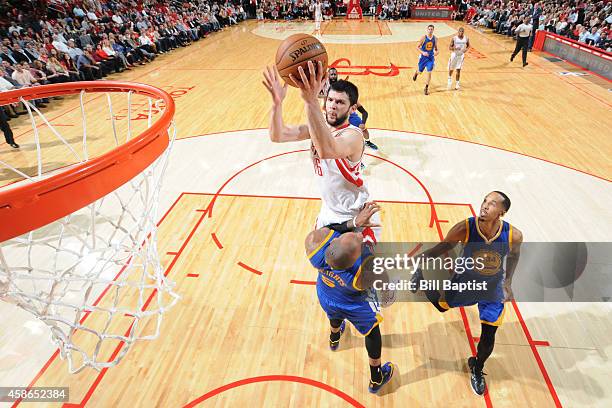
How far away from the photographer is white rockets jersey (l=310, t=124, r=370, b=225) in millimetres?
2567

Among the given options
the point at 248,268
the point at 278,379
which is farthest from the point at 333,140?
the point at 248,268

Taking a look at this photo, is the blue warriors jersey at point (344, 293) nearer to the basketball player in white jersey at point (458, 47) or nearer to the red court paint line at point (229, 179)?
the red court paint line at point (229, 179)

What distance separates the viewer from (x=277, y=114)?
98.0 inches

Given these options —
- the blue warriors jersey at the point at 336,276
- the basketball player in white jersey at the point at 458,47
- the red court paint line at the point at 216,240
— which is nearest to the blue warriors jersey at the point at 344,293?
the blue warriors jersey at the point at 336,276

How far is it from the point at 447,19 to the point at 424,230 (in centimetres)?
2313

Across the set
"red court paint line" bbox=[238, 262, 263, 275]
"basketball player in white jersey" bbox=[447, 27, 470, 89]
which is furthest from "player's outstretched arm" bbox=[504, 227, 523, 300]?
"basketball player in white jersey" bbox=[447, 27, 470, 89]

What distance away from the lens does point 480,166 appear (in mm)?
5883

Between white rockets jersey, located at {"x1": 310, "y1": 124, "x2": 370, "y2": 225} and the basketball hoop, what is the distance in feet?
3.46

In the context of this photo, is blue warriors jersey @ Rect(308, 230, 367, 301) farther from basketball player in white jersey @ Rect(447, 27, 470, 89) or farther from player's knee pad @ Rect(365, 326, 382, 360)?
basketball player in white jersey @ Rect(447, 27, 470, 89)

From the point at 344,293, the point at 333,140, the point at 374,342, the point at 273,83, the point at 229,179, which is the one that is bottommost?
the point at 229,179

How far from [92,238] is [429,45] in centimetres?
793

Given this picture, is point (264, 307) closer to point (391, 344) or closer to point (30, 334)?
point (391, 344)

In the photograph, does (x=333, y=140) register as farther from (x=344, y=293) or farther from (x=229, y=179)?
(x=229, y=179)

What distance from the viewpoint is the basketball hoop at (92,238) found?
67.4 inches
